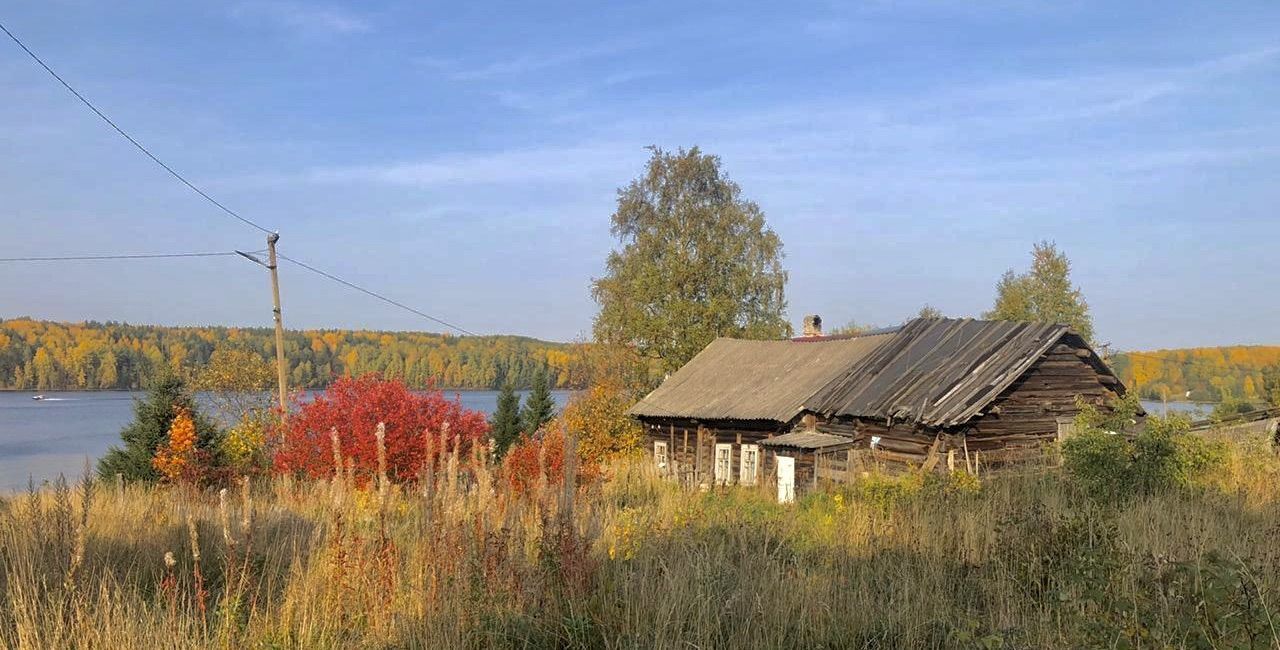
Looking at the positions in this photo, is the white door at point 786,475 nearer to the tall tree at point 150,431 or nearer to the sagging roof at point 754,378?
the sagging roof at point 754,378

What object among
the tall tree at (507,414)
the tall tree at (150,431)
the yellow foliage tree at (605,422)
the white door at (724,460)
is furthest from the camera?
the tall tree at (507,414)

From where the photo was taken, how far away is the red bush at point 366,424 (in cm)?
1619

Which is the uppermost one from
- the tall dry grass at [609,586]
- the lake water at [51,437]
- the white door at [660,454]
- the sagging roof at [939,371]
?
the sagging roof at [939,371]

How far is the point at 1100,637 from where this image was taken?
14.6 feet

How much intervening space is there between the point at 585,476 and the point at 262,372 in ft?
73.5

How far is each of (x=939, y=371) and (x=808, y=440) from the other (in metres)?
3.75

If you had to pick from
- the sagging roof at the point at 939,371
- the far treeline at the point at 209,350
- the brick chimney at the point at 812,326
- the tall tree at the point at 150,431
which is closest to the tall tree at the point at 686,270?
the brick chimney at the point at 812,326

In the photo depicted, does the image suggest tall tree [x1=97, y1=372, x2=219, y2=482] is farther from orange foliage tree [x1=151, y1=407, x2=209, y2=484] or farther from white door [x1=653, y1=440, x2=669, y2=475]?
white door [x1=653, y1=440, x2=669, y2=475]

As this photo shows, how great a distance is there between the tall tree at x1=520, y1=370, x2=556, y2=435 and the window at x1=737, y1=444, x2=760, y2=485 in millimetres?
17995

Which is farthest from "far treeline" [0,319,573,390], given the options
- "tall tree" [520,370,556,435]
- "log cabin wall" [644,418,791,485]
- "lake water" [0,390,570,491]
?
"log cabin wall" [644,418,791,485]

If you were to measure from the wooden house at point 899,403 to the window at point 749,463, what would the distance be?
4 cm

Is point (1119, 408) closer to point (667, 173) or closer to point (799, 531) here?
point (799, 531)

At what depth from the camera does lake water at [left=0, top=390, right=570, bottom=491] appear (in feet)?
114

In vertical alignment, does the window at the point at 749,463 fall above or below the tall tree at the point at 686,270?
below
